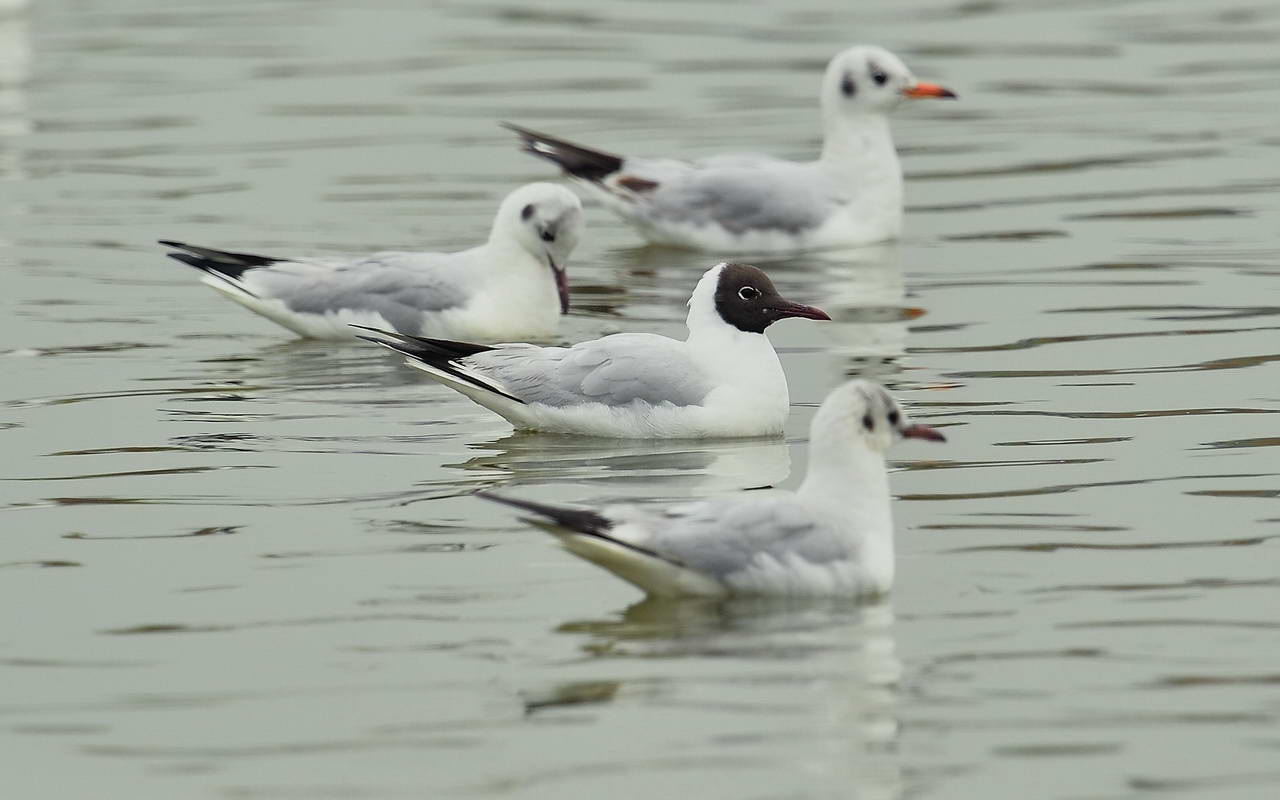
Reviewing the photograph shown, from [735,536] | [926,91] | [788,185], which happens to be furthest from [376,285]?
[735,536]

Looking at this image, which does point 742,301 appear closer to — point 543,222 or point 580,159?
point 543,222

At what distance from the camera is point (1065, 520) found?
9.59 meters

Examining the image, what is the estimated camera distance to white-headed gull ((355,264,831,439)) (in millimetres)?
11156

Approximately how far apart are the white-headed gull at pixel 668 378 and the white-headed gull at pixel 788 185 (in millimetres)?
5142

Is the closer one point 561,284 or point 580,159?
point 561,284

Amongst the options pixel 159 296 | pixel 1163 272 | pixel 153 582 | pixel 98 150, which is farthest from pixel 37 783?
pixel 98 150

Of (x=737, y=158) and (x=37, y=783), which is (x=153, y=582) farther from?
(x=737, y=158)

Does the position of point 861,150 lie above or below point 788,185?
above

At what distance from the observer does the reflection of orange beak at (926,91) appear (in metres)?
16.9

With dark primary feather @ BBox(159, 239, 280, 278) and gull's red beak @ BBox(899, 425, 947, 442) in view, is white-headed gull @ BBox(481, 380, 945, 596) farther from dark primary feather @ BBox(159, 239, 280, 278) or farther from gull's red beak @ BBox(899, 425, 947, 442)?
dark primary feather @ BBox(159, 239, 280, 278)

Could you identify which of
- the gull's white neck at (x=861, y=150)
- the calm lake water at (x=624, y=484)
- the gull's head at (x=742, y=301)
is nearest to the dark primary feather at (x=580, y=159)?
the calm lake water at (x=624, y=484)

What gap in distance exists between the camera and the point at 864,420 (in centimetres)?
861

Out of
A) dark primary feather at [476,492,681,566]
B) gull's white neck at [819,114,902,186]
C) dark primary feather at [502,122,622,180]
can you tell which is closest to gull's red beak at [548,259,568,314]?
dark primary feather at [502,122,622,180]

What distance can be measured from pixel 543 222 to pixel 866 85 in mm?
4239
